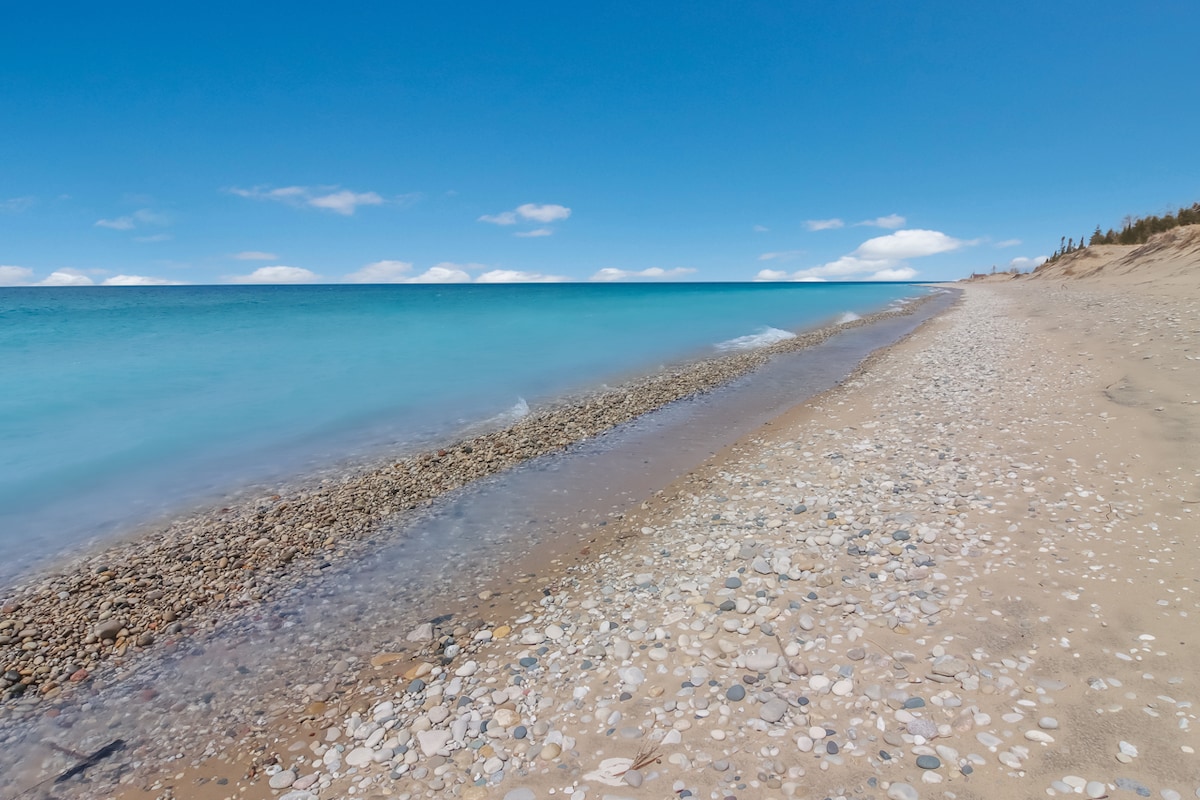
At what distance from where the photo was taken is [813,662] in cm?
479

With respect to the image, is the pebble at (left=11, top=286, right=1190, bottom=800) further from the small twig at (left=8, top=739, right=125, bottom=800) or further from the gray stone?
the small twig at (left=8, top=739, right=125, bottom=800)

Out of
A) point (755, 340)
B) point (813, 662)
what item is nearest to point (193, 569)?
point (813, 662)

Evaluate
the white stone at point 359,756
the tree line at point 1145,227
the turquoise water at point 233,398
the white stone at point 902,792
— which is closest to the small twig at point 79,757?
the white stone at point 359,756

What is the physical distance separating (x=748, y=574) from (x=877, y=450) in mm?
5416

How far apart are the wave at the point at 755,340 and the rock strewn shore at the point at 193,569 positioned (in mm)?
20582

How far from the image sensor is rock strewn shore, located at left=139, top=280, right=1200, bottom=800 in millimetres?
3764

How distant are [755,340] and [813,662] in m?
31.2

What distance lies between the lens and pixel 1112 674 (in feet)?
13.8

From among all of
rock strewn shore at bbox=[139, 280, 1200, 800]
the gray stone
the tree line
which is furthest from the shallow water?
the tree line

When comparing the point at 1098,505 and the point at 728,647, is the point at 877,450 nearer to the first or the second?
the point at 1098,505

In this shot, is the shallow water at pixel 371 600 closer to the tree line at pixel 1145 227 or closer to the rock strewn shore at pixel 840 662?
the rock strewn shore at pixel 840 662

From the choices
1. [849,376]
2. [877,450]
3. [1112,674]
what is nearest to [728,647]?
[1112,674]

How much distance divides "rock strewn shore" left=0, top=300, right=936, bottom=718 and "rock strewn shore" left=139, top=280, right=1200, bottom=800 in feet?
8.96

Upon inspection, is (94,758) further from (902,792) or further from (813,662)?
(902,792)
